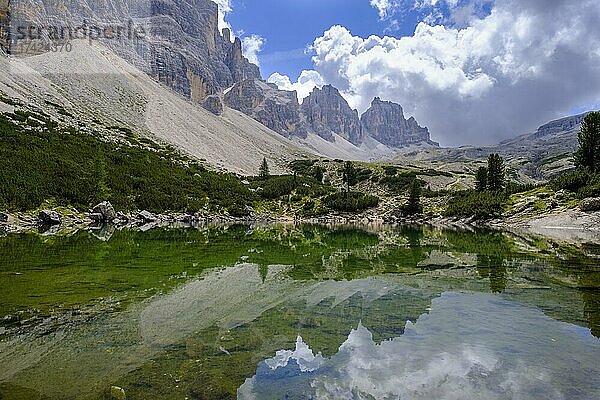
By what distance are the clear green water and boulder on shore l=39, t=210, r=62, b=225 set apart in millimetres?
29917

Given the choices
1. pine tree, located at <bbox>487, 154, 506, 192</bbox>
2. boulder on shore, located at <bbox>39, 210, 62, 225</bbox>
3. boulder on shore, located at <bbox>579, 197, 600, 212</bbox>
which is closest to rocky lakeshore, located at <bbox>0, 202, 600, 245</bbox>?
boulder on shore, located at <bbox>39, 210, 62, 225</bbox>

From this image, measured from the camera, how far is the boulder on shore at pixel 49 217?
47.7 metres

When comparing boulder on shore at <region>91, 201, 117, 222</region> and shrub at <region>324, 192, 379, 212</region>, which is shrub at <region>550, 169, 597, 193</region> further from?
boulder on shore at <region>91, 201, 117, 222</region>

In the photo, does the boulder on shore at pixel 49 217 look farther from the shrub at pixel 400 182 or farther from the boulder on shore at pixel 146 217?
the shrub at pixel 400 182

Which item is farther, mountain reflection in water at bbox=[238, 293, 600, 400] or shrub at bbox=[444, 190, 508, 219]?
shrub at bbox=[444, 190, 508, 219]

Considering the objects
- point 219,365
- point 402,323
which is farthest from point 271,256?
point 219,365

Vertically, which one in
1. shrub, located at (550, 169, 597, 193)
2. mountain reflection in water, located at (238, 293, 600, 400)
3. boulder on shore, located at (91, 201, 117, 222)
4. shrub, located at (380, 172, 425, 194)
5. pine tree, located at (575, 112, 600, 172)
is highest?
pine tree, located at (575, 112, 600, 172)

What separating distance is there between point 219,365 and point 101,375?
7.24ft

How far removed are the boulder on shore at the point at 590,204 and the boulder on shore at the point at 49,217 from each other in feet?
218

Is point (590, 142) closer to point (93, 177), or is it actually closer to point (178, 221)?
point (178, 221)

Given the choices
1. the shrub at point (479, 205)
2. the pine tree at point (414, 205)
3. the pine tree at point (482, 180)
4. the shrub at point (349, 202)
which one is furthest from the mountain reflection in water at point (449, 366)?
the pine tree at point (482, 180)

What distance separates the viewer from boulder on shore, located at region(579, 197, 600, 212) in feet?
168

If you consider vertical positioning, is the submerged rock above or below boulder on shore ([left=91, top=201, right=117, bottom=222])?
below

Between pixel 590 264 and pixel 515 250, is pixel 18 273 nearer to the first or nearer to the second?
pixel 590 264
